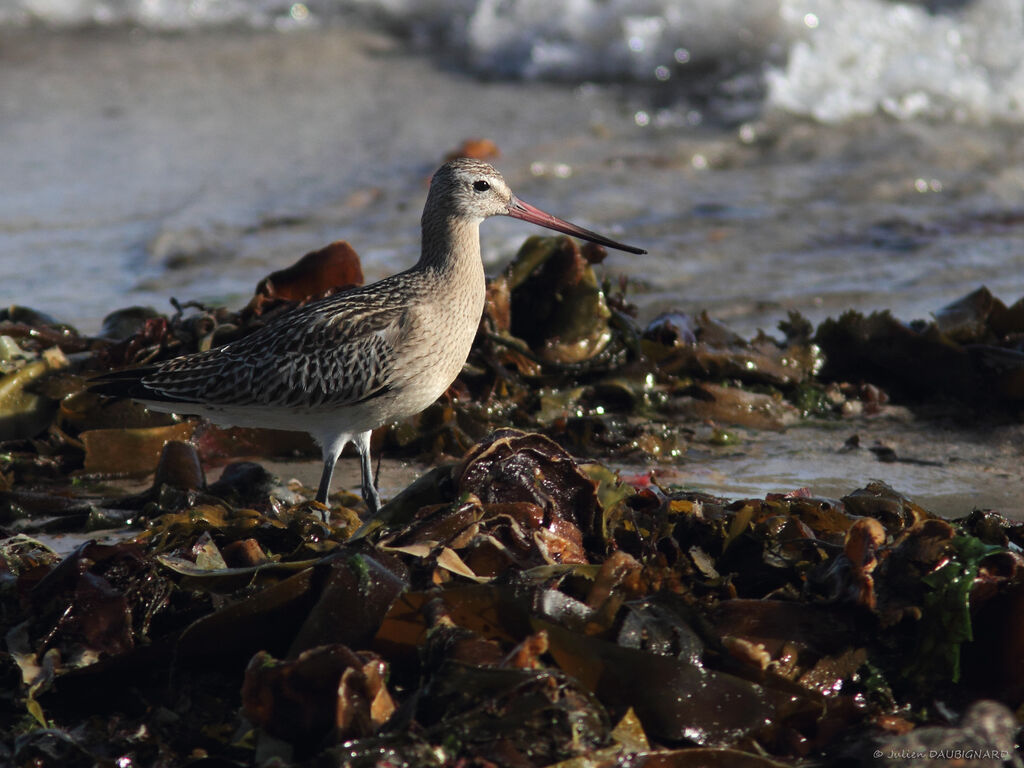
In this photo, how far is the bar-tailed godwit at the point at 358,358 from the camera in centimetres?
434

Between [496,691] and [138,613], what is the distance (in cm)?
104

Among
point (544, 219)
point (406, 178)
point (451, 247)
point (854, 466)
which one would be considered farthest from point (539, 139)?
point (854, 466)

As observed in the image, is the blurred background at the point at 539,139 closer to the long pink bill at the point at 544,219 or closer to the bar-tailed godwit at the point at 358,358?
the long pink bill at the point at 544,219

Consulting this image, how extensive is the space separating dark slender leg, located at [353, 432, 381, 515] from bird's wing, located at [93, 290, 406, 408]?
10.1 inches

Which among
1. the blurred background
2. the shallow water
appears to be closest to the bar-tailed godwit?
the shallow water

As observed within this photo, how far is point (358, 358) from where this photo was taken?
433 centimetres

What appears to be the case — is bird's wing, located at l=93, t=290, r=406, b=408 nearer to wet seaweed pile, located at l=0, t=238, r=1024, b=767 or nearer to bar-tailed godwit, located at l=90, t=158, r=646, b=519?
bar-tailed godwit, located at l=90, t=158, r=646, b=519

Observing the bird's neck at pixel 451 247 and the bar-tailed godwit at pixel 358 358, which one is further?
the bird's neck at pixel 451 247

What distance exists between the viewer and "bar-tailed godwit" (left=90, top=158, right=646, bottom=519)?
4.34 metres

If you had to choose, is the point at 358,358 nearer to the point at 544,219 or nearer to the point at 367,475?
the point at 367,475

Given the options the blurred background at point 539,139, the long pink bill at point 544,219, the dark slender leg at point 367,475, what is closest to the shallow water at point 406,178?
the blurred background at point 539,139

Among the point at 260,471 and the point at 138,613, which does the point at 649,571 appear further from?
the point at 260,471

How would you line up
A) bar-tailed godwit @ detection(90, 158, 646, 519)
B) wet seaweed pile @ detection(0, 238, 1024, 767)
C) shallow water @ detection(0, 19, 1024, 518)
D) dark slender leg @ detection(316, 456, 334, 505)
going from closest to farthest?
wet seaweed pile @ detection(0, 238, 1024, 767)
dark slender leg @ detection(316, 456, 334, 505)
bar-tailed godwit @ detection(90, 158, 646, 519)
shallow water @ detection(0, 19, 1024, 518)

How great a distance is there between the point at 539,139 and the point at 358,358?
6766 millimetres
